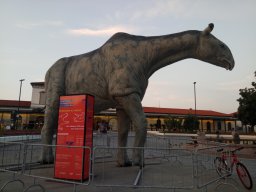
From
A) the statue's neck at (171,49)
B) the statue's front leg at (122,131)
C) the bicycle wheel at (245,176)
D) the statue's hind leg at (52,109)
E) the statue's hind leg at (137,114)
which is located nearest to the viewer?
the bicycle wheel at (245,176)

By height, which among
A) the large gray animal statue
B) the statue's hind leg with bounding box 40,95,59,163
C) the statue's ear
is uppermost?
the statue's ear

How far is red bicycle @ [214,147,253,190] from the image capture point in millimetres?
6139

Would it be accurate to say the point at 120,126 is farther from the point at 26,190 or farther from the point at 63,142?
the point at 26,190

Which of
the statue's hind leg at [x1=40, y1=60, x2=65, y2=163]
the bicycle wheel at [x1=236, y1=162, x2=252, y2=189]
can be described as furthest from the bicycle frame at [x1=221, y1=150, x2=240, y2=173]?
the statue's hind leg at [x1=40, y1=60, x2=65, y2=163]

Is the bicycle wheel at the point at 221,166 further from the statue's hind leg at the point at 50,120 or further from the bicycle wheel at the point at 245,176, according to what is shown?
the statue's hind leg at the point at 50,120

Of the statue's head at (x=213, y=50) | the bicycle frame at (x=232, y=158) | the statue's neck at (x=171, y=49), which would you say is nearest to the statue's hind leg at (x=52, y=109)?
the statue's neck at (x=171, y=49)

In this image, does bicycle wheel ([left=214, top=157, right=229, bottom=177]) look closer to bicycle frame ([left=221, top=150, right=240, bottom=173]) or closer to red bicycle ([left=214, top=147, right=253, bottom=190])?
red bicycle ([left=214, top=147, right=253, bottom=190])

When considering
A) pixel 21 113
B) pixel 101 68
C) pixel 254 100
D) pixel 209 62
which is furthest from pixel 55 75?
pixel 21 113

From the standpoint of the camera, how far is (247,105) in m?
29.6

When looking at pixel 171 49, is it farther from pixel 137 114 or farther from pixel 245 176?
pixel 245 176

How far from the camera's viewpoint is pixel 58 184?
5.93 m

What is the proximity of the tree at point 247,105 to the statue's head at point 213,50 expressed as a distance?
78.4 ft

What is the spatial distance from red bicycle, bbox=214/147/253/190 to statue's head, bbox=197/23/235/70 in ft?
7.83

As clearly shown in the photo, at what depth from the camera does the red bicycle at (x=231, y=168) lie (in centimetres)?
614
